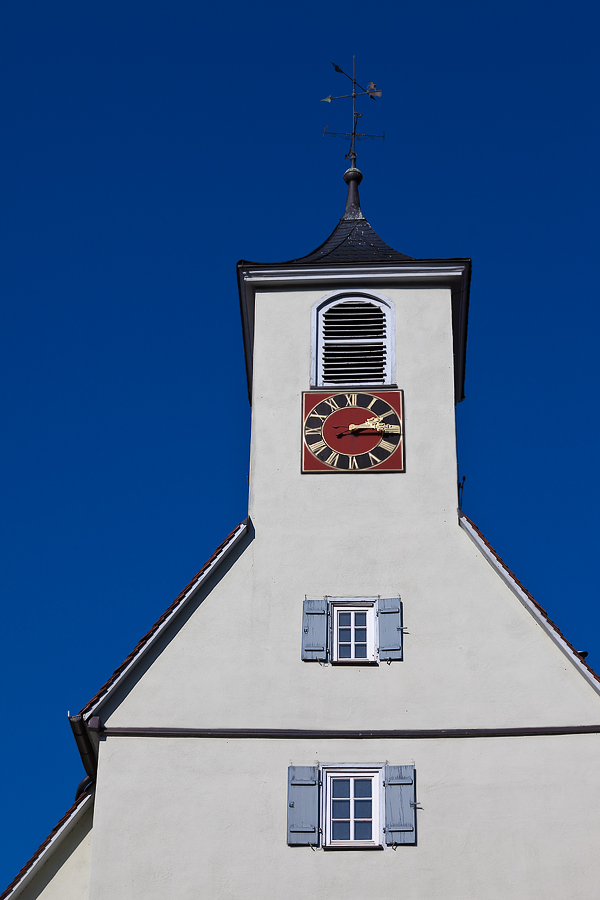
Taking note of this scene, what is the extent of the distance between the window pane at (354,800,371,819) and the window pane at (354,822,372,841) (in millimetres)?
105

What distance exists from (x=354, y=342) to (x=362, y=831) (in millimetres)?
8956

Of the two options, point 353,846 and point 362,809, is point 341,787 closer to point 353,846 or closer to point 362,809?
point 362,809

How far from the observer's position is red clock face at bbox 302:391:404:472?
21672 mm

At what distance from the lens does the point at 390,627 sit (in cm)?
1948

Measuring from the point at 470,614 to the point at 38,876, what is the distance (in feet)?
23.4

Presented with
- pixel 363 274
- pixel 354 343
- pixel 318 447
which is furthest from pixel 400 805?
pixel 363 274

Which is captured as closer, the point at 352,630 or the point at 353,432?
the point at 352,630

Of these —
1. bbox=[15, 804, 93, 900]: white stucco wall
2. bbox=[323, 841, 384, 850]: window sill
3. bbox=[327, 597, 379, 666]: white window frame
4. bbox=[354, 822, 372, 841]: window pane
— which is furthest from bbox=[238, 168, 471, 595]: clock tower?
bbox=[15, 804, 93, 900]: white stucco wall

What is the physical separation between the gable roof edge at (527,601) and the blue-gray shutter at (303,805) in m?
3.89

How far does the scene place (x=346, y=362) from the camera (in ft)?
76.6

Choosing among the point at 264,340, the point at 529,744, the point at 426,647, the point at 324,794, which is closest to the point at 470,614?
the point at 426,647

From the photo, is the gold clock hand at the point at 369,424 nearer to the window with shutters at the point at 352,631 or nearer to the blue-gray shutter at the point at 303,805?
the window with shutters at the point at 352,631

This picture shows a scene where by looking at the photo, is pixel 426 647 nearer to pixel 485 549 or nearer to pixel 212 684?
pixel 485 549

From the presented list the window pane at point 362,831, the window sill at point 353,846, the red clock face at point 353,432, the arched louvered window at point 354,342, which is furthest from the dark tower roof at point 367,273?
the window sill at point 353,846
